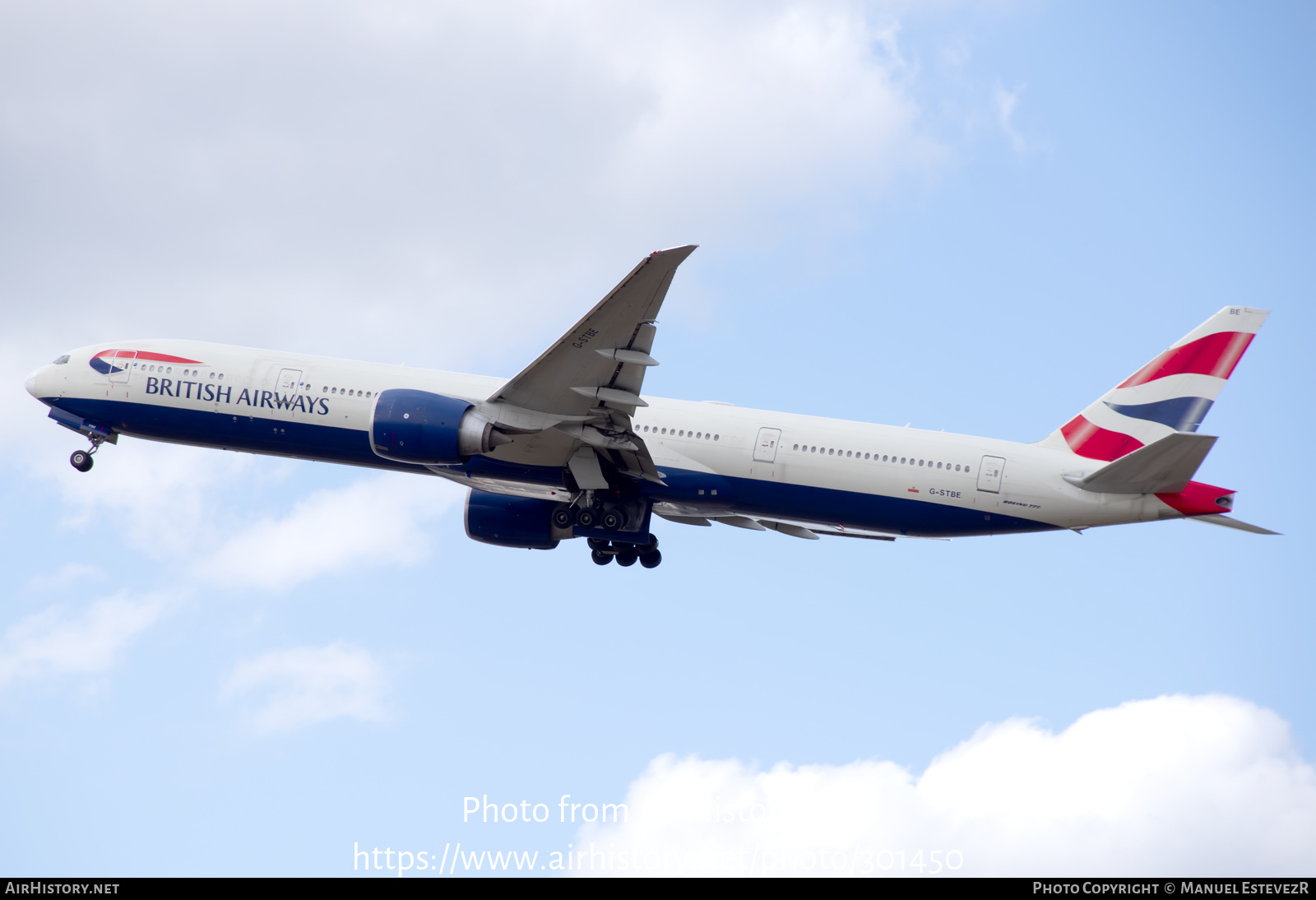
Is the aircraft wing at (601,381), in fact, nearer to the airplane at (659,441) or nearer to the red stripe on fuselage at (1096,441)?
the airplane at (659,441)

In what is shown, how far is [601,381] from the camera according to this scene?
30938 mm

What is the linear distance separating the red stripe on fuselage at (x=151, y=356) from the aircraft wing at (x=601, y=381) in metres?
10.7

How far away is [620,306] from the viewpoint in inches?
1129

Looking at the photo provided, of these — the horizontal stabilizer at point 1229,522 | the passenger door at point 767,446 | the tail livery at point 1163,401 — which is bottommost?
the horizontal stabilizer at point 1229,522

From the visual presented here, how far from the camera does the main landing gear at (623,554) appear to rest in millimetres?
37737

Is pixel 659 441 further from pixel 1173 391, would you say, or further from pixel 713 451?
pixel 1173 391

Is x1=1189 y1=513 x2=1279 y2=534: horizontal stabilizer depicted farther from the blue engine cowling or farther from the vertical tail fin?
the blue engine cowling

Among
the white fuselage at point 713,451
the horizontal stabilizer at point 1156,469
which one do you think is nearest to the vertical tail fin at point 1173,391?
the white fuselage at point 713,451

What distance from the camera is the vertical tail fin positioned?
112 feet

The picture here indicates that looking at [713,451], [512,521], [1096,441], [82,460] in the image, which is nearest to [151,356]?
[82,460]

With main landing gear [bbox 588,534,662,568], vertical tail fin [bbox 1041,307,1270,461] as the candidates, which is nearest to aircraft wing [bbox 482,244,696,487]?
main landing gear [bbox 588,534,662,568]

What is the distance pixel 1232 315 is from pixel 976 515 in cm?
940

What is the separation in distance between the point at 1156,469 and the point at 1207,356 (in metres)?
4.84
